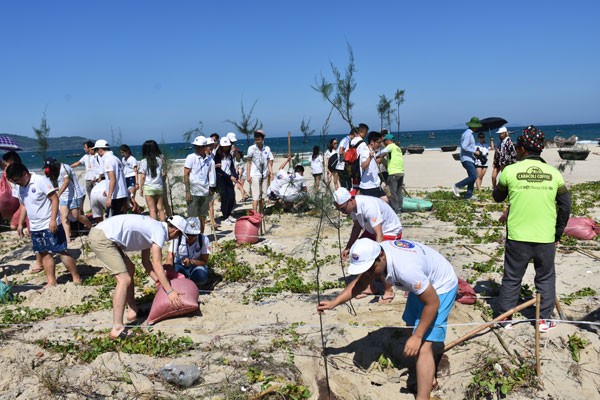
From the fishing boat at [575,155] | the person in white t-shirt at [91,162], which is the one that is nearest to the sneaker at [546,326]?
the person in white t-shirt at [91,162]

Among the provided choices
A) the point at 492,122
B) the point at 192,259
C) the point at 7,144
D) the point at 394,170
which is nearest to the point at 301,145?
the point at 492,122

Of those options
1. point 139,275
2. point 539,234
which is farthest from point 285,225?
point 539,234

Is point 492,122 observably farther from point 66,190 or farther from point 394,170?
point 66,190

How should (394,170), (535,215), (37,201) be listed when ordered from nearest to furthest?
(535,215), (37,201), (394,170)

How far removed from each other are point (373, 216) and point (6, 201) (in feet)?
23.2

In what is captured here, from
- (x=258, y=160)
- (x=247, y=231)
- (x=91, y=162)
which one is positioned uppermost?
(x=91, y=162)

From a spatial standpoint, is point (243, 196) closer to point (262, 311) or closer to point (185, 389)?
point (262, 311)

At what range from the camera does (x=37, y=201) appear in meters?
5.45

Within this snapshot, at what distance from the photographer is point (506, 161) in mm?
7840

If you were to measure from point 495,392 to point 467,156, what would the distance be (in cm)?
810

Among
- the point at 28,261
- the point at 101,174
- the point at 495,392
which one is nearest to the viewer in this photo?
the point at 495,392

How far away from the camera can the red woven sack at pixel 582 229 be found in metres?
6.90

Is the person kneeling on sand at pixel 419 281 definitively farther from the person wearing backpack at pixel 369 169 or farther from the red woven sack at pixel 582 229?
the red woven sack at pixel 582 229

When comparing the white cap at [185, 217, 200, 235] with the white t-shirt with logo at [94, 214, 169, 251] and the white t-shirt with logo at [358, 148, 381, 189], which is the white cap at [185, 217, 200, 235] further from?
the white t-shirt with logo at [358, 148, 381, 189]
